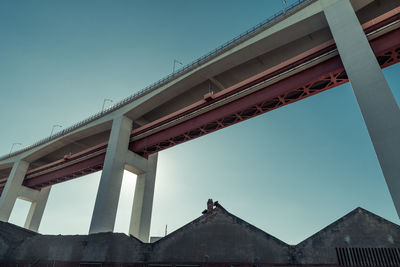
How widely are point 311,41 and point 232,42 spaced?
7.02m

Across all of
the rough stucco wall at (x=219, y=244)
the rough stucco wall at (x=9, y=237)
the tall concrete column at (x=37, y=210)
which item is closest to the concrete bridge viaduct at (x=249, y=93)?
the tall concrete column at (x=37, y=210)

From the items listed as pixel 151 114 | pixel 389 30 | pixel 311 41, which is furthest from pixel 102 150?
pixel 389 30

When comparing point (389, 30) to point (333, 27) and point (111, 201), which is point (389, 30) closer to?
point (333, 27)

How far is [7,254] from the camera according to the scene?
23812mm

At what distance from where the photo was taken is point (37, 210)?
139 ft

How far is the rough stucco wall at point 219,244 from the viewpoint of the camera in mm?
15058

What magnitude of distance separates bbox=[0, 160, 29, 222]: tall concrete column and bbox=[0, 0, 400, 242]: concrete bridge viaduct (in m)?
0.15

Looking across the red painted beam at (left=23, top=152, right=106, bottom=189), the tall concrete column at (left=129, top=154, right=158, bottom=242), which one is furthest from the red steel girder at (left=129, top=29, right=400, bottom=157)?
the red painted beam at (left=23, top=152, right=106, bottom=189)

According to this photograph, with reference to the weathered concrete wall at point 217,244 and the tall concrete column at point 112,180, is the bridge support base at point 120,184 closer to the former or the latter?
the tall concrete column at point 112,180

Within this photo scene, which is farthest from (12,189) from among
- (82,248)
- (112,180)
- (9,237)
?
(82,248)

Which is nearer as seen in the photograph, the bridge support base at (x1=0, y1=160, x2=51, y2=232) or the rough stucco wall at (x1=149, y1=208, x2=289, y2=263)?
the rough stucco wall at (x1=149, y1=208, x2=289, y2=263)

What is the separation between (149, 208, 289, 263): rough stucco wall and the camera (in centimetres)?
1506

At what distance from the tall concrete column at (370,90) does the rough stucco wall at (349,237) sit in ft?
5.82

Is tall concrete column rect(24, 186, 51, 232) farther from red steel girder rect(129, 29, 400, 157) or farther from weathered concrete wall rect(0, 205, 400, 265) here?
red steel girder rect(129, 29, 400, 157)
